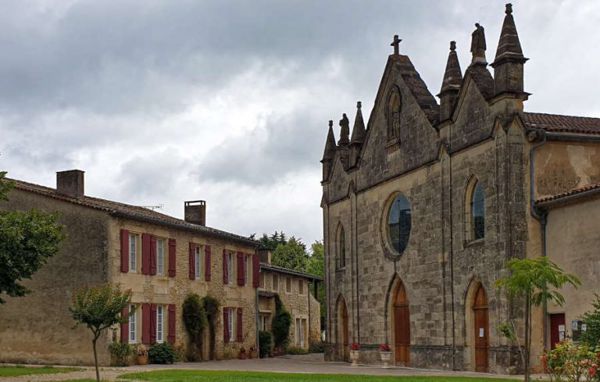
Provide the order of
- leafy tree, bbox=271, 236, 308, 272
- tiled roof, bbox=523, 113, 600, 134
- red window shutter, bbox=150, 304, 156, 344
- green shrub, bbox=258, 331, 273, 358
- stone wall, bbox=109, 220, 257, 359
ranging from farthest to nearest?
leafy tree, bbox=271, 236, 308, 272, green shrub, bbox=258, 331, 273, 358, red window shutter, bbox=150, 304, 156, 344, stone wall, bbox=109, 220, 257, 359, tiled roof, bbox=523, 113, 600, 134

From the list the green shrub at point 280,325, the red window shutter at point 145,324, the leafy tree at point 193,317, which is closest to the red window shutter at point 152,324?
the red window shutter at point 145,324

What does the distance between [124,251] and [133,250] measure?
123 centimetres

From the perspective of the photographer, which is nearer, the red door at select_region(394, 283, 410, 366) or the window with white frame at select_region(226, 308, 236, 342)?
the red door at select_region(394, 283, 410, 366)

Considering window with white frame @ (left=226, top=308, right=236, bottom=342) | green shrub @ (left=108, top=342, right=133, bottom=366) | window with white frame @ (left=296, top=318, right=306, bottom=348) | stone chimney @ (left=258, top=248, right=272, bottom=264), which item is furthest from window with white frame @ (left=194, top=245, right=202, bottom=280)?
window with white frame @ (left=296, top=318, right=306, bottom=348)

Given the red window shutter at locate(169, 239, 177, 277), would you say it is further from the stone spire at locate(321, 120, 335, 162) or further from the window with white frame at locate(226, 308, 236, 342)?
the stone spire at locate(321, 120, 335, 162)

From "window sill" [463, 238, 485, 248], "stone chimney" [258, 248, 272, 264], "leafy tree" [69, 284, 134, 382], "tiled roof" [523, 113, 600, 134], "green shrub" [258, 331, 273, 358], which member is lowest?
"green shrub" [258, 331, 273, 358]

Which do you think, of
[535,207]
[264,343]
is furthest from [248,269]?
[535,207]

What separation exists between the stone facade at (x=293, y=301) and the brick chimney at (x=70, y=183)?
1410 cm

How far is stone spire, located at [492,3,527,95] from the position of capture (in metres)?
30.2

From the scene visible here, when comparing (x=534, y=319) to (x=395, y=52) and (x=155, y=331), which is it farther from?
(x=155, y=331)

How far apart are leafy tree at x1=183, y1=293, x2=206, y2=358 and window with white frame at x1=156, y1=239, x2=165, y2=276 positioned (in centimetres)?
227

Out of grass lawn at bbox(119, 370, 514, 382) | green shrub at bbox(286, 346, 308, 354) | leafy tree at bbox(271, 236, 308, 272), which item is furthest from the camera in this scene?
leafy tree at bbox(271, 236, 308, 272)

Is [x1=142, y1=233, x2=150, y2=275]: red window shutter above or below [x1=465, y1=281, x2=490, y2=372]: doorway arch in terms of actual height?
above

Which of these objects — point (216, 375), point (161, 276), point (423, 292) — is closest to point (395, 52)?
point (423, 292)
